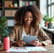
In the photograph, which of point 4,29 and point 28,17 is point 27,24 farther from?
point 4,29

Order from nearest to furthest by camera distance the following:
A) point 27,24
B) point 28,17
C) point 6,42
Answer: point 6,42, point 28,17, point 27,24

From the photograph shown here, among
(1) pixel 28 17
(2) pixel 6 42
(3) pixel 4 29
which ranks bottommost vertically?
Answer: (2) pixel 6 42

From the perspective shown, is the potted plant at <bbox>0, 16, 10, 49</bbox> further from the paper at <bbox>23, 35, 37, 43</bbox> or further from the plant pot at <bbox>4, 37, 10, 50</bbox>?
the paper at <bbox>23, 35, 37, 43</bbox>

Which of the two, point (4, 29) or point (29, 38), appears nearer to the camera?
point (4, 29)

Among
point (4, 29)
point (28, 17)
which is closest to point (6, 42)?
point (4, 29)

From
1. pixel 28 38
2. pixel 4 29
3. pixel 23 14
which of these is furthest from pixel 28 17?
pixel 4 29

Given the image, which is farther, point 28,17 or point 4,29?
point 28,17

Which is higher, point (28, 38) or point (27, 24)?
point (27, 24)

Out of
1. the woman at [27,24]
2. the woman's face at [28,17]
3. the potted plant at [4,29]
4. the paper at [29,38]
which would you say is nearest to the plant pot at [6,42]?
the potted plant at [4,29]

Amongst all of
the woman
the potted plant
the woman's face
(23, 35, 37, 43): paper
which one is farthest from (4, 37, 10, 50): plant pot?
the woman's face

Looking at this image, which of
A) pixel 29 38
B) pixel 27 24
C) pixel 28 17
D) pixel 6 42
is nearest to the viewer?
pixel 6 42

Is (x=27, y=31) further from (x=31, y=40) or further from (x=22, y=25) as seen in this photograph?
(x=31, y=40)

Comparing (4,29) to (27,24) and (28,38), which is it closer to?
(28,38)

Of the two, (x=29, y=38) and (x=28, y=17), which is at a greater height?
(x=28, y=17)
